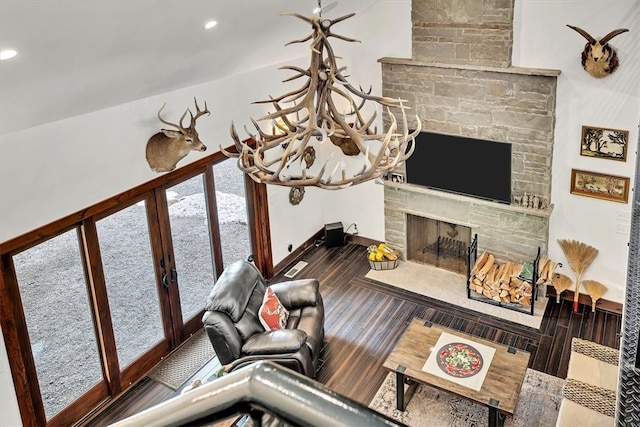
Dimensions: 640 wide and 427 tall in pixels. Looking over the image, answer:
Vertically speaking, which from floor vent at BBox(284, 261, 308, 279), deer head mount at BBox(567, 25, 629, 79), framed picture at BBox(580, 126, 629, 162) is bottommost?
floor vent at BBox(284, 261, 308, 279)

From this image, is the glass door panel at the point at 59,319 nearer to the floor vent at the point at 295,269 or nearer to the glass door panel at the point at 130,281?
the glass door panel at the point at 130,281

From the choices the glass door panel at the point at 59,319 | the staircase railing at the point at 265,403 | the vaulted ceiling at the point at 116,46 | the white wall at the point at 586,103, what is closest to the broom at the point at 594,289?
the white wall at the point at 586,103

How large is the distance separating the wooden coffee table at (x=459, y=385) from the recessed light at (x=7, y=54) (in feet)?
13.7

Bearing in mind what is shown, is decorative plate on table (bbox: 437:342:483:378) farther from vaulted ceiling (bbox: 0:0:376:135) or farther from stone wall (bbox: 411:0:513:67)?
vaulted ceiling (bbox: 0:0:376:135)

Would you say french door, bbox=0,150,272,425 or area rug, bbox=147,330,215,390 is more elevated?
french door, bbox=0,150,272,425

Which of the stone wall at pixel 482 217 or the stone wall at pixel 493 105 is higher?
the stone wall at pixel 493 105

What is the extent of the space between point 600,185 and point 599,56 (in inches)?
58.1

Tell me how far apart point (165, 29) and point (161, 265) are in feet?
9.99

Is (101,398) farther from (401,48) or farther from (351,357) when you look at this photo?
(401,48)

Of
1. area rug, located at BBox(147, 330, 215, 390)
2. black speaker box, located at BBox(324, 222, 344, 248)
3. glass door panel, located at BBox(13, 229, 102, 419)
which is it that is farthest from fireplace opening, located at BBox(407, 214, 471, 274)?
glass door panel, located at BBox(13, 229, 102, 419)

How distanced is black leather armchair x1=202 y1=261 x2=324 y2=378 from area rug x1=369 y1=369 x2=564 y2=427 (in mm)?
850

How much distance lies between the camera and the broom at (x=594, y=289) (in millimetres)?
7535

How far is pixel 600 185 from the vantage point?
7.19m

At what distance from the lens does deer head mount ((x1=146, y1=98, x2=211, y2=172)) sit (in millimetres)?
6316
